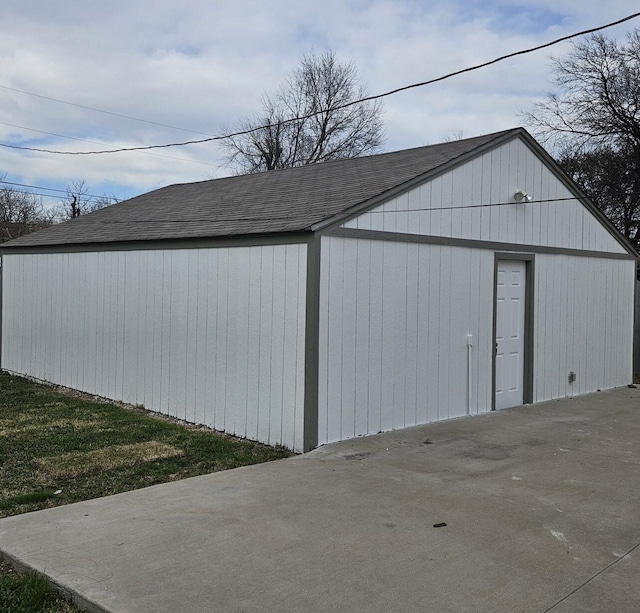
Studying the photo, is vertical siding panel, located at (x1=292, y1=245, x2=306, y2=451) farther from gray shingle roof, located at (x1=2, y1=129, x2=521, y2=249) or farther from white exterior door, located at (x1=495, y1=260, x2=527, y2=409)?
white exterior door, located at (x1=495, y1=260, x2=527, y2=409)

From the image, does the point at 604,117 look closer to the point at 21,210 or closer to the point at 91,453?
the point at 91,453

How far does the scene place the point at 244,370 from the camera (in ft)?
24.9

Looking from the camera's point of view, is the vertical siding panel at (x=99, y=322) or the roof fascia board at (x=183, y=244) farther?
the vertical siding panel at (x=99, y=322)

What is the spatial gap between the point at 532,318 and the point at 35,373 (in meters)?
8.38

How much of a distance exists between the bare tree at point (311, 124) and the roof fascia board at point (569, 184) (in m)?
20.6

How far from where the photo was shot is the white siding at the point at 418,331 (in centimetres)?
709

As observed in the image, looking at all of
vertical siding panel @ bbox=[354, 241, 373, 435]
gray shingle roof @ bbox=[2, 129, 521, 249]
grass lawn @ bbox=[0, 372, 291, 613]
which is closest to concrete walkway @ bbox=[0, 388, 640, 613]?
grass lawn @ bbox=[0, 372, 291, 613]

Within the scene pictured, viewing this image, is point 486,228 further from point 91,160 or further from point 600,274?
point 91,160

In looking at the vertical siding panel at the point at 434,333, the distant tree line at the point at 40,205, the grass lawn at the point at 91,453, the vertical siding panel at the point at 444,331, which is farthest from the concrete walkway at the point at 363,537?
the distant tree line at the point at 40,205

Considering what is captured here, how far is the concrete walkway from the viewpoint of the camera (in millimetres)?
3555

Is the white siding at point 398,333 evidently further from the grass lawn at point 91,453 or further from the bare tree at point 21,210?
the bare tree at point 21,210

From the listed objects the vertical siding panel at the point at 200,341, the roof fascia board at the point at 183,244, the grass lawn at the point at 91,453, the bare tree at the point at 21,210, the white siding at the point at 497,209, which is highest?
the bare tree at the point at 21,210

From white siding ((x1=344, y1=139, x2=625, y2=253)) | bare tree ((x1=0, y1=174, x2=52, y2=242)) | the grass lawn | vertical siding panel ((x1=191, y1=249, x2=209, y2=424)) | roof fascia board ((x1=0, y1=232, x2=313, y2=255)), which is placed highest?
bare tree ((x1=0, y1=174, x2=52, y2=242))

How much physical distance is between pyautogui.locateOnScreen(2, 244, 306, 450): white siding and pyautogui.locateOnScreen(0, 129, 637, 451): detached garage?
0.03 metres
